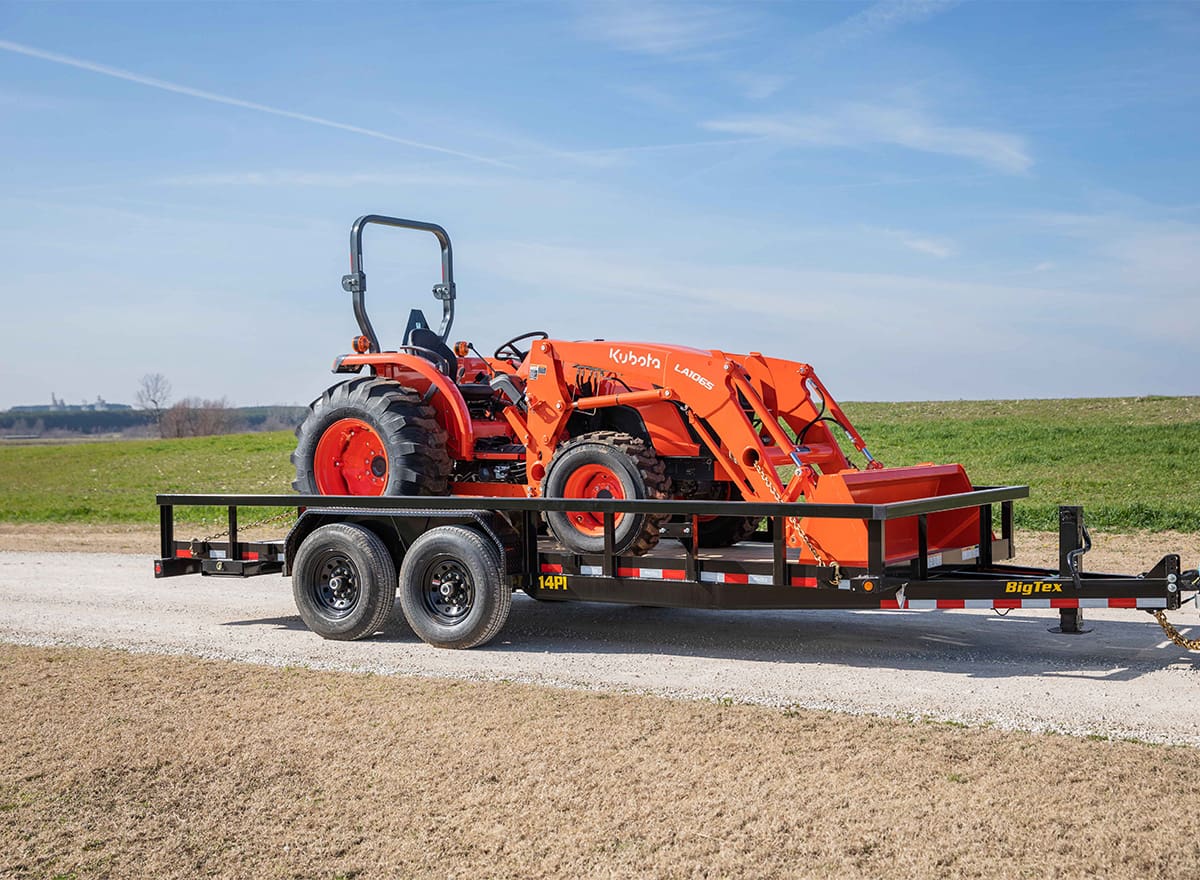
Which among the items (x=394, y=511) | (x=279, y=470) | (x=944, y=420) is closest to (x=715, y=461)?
(x=394, y=511)

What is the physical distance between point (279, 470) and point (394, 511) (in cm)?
2449

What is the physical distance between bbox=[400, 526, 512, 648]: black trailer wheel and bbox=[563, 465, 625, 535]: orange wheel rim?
0.65 meters

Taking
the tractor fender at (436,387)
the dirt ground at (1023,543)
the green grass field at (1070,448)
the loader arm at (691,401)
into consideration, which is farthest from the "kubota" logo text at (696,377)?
the green grass field at (1070,448)

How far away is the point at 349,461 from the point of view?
10.2 meters

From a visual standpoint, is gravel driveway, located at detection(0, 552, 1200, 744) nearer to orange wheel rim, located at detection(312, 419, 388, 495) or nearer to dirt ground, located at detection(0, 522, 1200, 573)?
orange wheel rim, located at detection(312, 419, 388, 495)

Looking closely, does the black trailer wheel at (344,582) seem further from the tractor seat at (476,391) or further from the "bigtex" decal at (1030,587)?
the "bigtex" decal at (1030,587)

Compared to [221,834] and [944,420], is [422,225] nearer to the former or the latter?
[221,834]

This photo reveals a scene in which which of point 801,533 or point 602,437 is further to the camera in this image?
point 602,437

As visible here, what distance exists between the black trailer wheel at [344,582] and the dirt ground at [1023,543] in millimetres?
7452

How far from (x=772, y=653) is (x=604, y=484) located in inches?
66.8

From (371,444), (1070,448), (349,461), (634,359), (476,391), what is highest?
(634,359)

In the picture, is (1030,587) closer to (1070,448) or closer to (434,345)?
(434,345)

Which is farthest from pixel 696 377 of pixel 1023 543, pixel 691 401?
pixel 1023 543

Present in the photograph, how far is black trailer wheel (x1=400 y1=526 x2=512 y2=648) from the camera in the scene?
28.9ft
